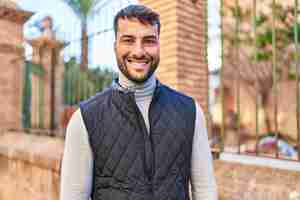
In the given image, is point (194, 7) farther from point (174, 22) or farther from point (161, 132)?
point (161, 132)

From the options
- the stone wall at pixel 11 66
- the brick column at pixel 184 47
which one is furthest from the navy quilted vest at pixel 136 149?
the stone wall at pixel 11 66

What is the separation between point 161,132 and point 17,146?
350cm

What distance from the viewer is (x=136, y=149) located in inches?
49.5

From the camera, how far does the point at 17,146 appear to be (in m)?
4.09

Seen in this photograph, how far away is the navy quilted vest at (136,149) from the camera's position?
1.24m

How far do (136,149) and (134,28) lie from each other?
21.8 inches

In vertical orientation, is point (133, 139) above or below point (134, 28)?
below

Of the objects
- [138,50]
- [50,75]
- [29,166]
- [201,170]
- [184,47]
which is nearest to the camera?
[138,50]

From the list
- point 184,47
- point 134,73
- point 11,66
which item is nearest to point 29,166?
point 11,66

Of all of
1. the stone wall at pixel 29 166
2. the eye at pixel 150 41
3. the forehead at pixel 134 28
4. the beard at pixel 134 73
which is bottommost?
the stone wall at pixel 29 166

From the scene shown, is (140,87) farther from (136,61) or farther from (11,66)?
(11,66)

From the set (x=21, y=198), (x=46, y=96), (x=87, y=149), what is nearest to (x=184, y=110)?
(x=87, y=149)

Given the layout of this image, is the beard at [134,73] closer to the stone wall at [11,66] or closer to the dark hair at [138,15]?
the dark hair at [138,15]

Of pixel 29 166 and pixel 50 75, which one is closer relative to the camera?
pixel 29 166
